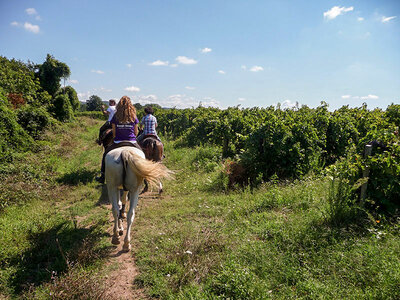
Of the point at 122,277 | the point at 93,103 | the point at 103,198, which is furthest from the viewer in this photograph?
the point at 93,103

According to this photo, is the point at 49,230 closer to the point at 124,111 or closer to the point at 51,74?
the point at 124,111

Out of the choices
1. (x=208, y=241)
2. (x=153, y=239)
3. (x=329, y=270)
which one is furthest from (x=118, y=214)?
(x=329, y=270)

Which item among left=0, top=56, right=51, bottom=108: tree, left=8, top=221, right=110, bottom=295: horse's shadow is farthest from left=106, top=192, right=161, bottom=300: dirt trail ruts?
left=0, top=56, right=51, bottom=108: tree

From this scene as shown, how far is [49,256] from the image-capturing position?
380 cm

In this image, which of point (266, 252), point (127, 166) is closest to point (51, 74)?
point (127, 166)

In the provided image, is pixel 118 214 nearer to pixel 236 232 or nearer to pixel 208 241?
pixel 208 241

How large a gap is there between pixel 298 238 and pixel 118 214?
10.9ft

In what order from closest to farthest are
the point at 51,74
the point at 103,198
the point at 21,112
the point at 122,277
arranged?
the point at 122,277
the point at 103,198
the point at 21,112
the point at 51,74

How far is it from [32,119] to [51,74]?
24.9m

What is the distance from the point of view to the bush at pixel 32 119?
11.4 meters

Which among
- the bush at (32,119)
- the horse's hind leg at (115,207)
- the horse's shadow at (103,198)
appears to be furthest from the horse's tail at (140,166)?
the bush at (32,119)

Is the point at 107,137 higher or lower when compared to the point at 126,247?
higher

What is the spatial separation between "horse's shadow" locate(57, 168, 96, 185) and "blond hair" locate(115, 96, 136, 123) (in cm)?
Result: 406

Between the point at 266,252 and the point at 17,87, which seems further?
the point at 17,87
